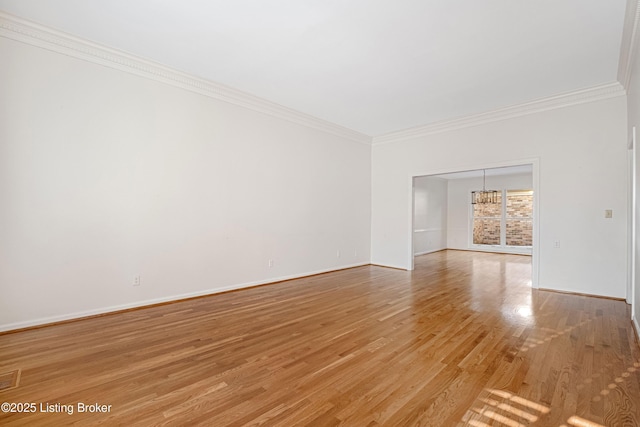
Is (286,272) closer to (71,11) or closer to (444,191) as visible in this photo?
(71,11)

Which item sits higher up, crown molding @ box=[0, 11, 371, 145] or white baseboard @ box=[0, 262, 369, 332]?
crown molding @ box=[0, 11, 371, 145]

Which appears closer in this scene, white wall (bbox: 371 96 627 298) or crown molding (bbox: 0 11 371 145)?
crown molding (bbox: 0 11 371 145)

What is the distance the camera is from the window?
10.0 meters

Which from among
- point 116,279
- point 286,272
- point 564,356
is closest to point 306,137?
point 286,272

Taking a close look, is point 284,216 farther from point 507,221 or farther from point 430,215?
point 507,221

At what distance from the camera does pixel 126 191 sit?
12.1ft

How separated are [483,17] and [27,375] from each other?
16.6 ft

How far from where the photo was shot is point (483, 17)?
2.88 meters

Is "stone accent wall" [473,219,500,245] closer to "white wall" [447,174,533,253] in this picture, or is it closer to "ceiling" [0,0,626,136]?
"white wall" [447,174,533,253]

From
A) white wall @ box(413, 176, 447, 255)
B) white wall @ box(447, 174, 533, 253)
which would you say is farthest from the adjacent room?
white wall @ box(447, 174, 533, 253)

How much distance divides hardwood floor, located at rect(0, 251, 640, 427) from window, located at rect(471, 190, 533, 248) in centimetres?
659

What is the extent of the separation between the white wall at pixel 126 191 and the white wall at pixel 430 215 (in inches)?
213

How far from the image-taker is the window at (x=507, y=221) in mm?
10039

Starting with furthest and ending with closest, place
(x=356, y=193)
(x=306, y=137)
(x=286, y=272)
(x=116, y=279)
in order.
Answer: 1. (x=356, y=193)
2. (x=306, y=137)
3. (x=286, y=272)
4. (x=116, y=279)
